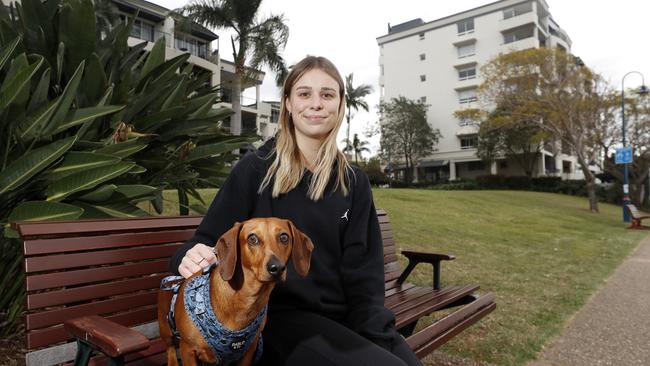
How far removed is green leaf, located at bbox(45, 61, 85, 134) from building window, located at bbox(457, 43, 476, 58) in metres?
49.5

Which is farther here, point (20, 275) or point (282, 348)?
point (20, 275)

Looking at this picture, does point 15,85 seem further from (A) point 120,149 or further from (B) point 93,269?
(B) point 93,269

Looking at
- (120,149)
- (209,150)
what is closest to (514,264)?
(209,150)

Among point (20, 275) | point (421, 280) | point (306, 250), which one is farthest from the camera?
point (421, 280)

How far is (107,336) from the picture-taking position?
136cm

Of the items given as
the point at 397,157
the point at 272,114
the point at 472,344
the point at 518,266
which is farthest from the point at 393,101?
the point at 472,344

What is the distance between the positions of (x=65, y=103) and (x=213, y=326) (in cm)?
205

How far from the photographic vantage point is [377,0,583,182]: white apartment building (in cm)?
4441

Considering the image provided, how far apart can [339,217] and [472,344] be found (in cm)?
250

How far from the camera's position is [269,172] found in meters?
1.97

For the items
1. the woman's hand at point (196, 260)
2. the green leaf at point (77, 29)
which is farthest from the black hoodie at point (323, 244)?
the green leaf at point (77, 29)

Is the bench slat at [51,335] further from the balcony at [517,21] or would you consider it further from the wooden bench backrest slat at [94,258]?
the balcony at [517,21]

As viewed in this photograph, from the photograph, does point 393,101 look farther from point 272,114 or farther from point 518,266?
point 518,266

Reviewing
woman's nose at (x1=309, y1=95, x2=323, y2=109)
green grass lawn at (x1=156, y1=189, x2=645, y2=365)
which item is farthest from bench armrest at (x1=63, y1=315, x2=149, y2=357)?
green grass lawn at (x1=156, y1=189, x2=645, y2=365)
